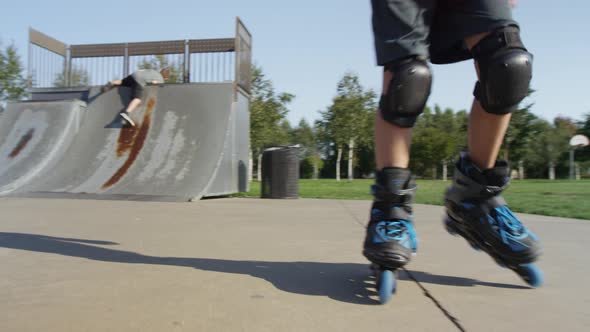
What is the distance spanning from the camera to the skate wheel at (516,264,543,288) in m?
1.47

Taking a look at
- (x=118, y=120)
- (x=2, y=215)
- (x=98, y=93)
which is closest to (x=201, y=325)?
(x=2, y=215)

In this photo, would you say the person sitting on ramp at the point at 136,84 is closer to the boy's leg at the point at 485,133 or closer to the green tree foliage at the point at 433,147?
the boy's leg at the point at 485,133

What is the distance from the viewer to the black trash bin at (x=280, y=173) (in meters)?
7.14

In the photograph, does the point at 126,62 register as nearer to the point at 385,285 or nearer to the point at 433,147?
the point at 385,285

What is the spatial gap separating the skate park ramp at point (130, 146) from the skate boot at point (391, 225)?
4.37 meters

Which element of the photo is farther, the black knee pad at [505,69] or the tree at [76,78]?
the tree at [76,78]

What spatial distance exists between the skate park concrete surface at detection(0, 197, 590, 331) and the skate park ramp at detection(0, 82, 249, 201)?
330 cm

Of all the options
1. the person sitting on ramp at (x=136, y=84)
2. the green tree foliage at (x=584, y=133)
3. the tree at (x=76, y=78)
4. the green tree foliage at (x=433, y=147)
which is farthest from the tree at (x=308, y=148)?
the person sitting on ramp at (x=136, y=84)

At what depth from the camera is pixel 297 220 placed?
11.7 feet

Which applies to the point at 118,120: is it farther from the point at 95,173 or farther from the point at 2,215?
the point at 2,215

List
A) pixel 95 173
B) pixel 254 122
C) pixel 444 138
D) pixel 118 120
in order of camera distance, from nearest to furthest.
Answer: pixel 95 173, pixel 118 120, pixel 254 122, pixel 444 138

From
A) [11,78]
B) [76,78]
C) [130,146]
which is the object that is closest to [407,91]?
[130,146]

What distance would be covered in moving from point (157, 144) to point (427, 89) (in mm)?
6160

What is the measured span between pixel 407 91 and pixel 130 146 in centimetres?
638
